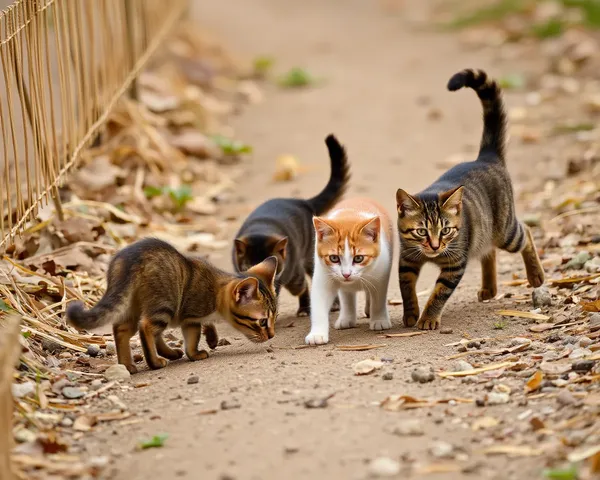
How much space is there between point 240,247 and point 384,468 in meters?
2.92

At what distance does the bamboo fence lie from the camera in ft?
19.8

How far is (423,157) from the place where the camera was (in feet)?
34.1

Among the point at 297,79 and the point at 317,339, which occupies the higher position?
the point at 297,79

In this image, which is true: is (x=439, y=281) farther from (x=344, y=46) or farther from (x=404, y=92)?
(x=344, y=46)

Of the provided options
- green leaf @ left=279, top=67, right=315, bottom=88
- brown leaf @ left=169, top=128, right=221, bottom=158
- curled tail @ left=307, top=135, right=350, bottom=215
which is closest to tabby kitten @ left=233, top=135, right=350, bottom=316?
curled tail @ left=307, top=135, right=350, bottom=215

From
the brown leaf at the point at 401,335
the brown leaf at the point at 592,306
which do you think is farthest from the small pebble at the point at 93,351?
the brown leaf at the point at 592,306

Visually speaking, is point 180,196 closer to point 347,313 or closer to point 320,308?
point 347,313

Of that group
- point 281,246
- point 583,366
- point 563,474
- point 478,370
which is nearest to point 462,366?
point 478,370

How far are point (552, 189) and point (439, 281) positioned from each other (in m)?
3.46

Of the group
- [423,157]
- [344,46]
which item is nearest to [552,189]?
[423,157]

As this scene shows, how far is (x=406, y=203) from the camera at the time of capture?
5.86 m

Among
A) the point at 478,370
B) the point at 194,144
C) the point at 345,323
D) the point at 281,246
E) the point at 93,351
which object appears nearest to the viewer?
the point at 478,370

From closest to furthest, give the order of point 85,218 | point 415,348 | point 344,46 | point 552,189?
point 415,348, point 85,218, point 552,189, point 344,46

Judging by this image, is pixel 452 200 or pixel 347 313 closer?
pixel 452 200
